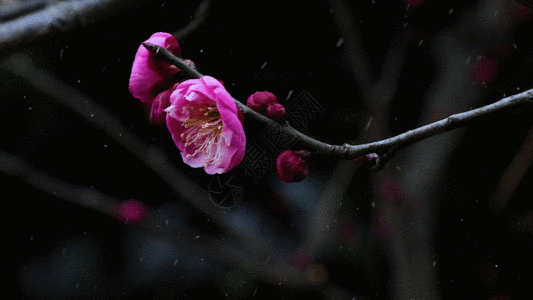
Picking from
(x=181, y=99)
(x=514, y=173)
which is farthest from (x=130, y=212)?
(x=514, y=173)

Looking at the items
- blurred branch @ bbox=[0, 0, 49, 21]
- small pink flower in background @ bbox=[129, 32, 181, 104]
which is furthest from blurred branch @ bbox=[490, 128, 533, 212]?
blurred branch @ bbox=[0, 0, 49, 21]

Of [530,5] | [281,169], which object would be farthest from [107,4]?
[530,5]

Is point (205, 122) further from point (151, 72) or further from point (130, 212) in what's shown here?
point (130, 212)

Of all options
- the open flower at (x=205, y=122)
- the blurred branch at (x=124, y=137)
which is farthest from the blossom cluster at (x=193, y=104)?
the blurred branch at (x=124, y=137)

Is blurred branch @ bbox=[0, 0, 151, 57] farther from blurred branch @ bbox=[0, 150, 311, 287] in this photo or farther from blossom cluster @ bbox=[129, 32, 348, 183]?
blurred branch @ bbox=[0, 150, 311, 287]

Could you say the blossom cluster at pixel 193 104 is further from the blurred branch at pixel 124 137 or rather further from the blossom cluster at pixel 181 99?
the blurred branch at pixel 124 137

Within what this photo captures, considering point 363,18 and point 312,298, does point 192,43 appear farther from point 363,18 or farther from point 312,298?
point 312,298
